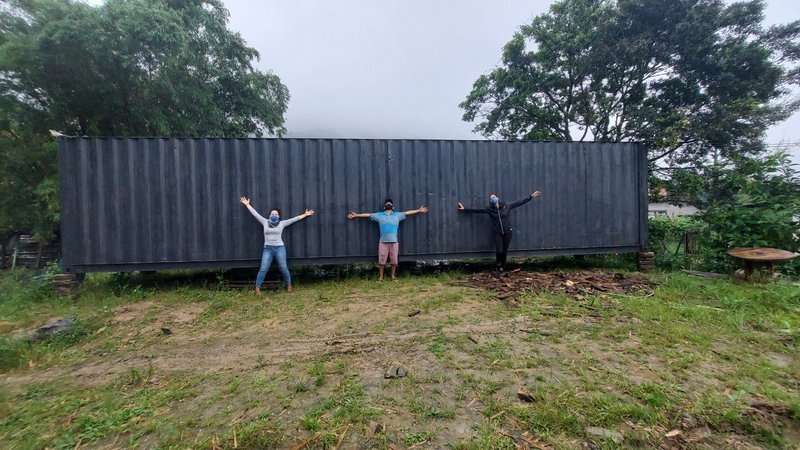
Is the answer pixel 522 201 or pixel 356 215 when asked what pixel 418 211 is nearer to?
pixel 356 215

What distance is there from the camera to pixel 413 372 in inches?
109

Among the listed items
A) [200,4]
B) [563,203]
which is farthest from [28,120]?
[563,203]

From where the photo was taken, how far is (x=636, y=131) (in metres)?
10.7

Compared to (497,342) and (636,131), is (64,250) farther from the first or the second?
(636,131)

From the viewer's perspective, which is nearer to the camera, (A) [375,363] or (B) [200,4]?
(A) [375,363]

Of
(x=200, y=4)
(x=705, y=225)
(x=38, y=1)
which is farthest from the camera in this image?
(x=200, y=4)

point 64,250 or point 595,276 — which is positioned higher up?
point 64,250

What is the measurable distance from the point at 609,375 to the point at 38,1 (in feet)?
52.2

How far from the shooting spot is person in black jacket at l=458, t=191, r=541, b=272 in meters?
6.09

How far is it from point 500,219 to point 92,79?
42.5 feet

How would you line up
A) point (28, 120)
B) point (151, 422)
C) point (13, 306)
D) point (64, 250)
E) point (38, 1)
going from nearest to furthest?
point (151, 422) < point (13, 306) < point (64, 250) < point (38, 1) < point (28, 120)

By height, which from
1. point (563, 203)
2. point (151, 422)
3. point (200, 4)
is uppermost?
point (200, 4)

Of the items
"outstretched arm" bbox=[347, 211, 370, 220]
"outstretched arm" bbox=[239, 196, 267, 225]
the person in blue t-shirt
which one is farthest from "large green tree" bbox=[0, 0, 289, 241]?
the person in blue t-shirt

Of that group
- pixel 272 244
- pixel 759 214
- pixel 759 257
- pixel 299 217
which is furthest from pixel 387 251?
pixel 759 214
